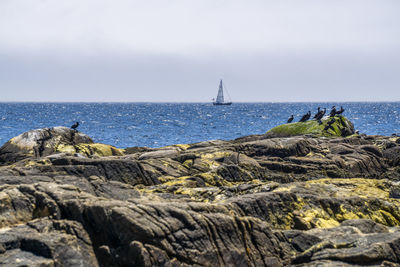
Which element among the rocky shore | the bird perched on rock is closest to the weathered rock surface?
the rocky shore

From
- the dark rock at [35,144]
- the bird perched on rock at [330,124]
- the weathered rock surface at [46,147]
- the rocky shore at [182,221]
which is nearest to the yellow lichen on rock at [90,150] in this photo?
the weathered rock surface at [46,147]

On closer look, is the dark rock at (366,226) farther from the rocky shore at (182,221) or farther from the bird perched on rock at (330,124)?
A: the bird perched on rock at (330,124)

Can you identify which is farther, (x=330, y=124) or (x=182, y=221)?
(x=330, y=124)

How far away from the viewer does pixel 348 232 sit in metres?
9.32

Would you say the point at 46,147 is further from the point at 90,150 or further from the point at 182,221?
the point at 182,221

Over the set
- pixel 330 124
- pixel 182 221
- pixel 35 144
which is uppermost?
pixel 182 221

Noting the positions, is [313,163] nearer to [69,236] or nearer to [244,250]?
[244,250]

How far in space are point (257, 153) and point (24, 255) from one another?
53.7 feet

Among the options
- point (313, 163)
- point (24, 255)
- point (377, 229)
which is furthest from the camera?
point (313, 163)

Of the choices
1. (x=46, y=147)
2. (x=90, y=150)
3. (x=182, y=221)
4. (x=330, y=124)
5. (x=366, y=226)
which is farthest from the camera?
(x=330, y=124)

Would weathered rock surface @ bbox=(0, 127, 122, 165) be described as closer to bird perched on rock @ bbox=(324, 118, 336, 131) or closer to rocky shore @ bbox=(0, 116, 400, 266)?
rocky shore @ bbox=(0, 116, 400, 266)

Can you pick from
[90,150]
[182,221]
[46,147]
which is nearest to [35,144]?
Result: [46,147]

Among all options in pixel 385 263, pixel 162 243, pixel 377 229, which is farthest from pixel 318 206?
pixel 162 243

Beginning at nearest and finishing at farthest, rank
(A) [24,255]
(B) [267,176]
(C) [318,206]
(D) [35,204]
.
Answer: (A) [24,255], (D) [35,204], (C) [318,206], (B) [267,176]
